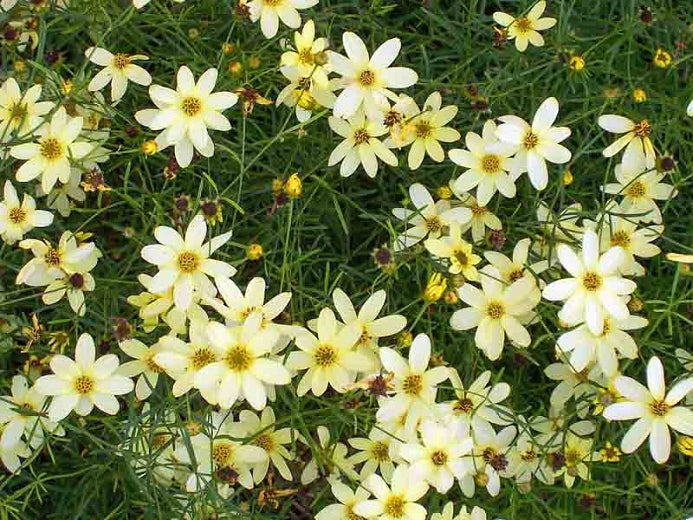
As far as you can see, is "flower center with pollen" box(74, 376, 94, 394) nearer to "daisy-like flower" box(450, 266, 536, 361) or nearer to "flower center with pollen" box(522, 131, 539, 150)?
"daisy-like flower" box(450, 266, 536, 361)

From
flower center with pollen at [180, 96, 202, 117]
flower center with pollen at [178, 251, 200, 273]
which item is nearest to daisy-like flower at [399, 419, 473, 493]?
flower center with pollen at [178, 251, 200, 273]

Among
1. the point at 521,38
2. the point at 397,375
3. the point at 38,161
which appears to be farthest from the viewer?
the point at 521,38

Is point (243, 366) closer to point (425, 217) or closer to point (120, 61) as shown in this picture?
point (425, 217)

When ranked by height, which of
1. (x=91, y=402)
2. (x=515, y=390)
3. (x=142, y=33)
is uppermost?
(x=142, y=33)

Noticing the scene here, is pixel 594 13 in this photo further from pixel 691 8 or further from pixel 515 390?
pixel 515 390

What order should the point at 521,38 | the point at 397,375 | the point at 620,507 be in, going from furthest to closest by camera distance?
the point at 620,507 → the point at 521,38 → the point at 397,375

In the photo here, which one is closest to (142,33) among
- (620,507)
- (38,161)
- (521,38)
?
(38,161)

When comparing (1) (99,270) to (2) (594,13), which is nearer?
(1) (99,270)

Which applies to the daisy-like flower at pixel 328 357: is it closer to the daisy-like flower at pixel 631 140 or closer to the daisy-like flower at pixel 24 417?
the daisy-like flower at pixel 24 417
